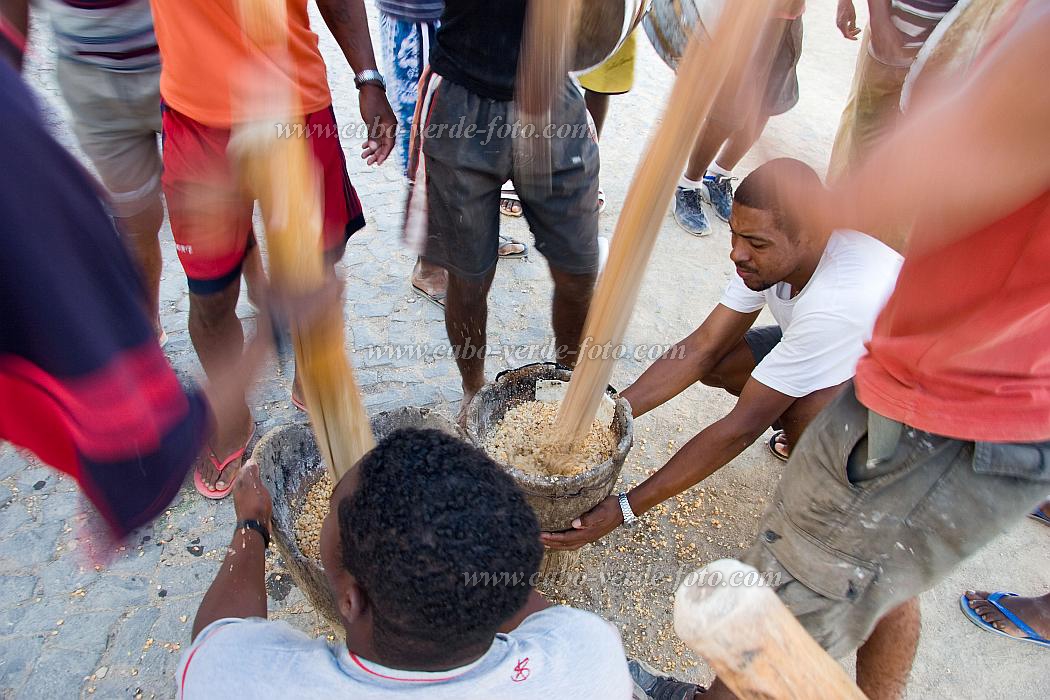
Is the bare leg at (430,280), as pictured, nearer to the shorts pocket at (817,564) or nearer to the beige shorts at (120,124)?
the beige shorts at (120,124)

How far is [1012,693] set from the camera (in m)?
2.20

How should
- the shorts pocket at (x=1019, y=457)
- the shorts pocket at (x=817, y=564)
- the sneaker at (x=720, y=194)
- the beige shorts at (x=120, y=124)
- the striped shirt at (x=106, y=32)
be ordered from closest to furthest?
the shorts pocket at (x=1019, y=457) → the shorts pocket at (x=817, y=564) → the striped shirt at (x=106, y=32) → the beige shorts at (x=120, y=124) → the sneaker at (x=720, y=194)

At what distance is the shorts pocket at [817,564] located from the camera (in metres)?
1.55

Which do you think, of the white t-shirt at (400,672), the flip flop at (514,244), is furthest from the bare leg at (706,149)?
the white t-shirt at (400,672)

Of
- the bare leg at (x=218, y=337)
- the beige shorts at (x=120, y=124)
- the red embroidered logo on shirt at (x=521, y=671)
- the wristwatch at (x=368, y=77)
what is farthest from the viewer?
the wristwatch at (x=368, y=77)

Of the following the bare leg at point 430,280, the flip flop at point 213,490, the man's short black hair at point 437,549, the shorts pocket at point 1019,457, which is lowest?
the flip flop at point 213,490

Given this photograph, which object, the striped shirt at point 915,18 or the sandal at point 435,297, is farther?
the sandal at point 435,297

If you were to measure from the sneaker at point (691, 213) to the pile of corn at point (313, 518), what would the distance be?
116 inches

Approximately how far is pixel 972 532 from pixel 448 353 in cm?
218

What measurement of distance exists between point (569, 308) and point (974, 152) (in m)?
1.71

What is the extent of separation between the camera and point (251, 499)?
5.28 feet

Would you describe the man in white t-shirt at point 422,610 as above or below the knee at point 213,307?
above

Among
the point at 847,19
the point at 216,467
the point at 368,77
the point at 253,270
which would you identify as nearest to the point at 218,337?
the point at 253,270

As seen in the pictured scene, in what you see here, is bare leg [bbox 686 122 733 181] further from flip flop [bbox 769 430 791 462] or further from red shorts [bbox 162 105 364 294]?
red shorts [bbox 162 105 364 294]
